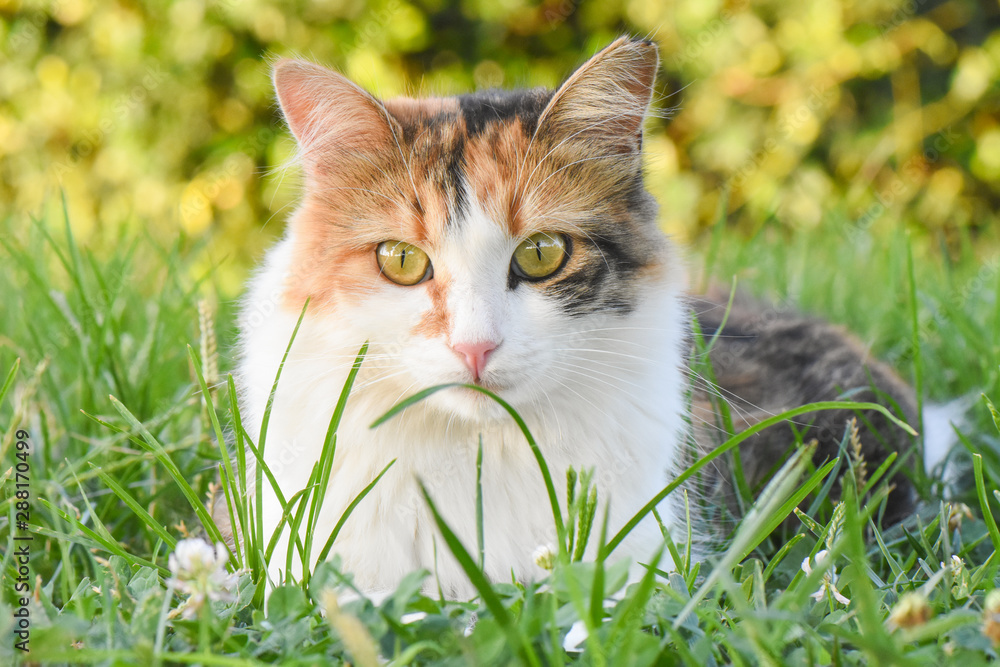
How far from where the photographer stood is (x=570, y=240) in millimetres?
1413

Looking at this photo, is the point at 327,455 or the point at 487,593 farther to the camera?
the point at 327,455

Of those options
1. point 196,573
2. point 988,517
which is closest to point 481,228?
point 196,573

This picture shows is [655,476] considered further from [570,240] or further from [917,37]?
[917,37]

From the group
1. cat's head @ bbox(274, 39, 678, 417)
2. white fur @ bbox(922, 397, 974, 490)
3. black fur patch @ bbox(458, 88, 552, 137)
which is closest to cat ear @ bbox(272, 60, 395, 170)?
cat's head @ bbox(274, 39, 678, 417)

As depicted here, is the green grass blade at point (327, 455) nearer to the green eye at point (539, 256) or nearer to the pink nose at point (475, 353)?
the pink nose at point (475, 353)

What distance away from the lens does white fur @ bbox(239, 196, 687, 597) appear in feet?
4.16

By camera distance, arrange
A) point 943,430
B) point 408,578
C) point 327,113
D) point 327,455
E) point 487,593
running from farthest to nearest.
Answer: point 943,430 < point 327,113 < point 327,455 < point 408,578 < point 487,593

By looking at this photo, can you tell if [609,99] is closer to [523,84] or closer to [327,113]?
[327,113]

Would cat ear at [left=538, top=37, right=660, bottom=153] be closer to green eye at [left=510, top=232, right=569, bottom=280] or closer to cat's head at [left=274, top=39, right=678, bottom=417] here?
cat's head at [left=274, top=39, right=678, bottom=417]

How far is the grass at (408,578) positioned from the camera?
859 millimetres

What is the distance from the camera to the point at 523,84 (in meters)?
4.01

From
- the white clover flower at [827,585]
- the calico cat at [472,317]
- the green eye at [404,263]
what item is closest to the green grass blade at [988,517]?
the white clover flower at [827,585]

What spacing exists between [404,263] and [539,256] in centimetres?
24

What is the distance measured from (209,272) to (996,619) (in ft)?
6.44
